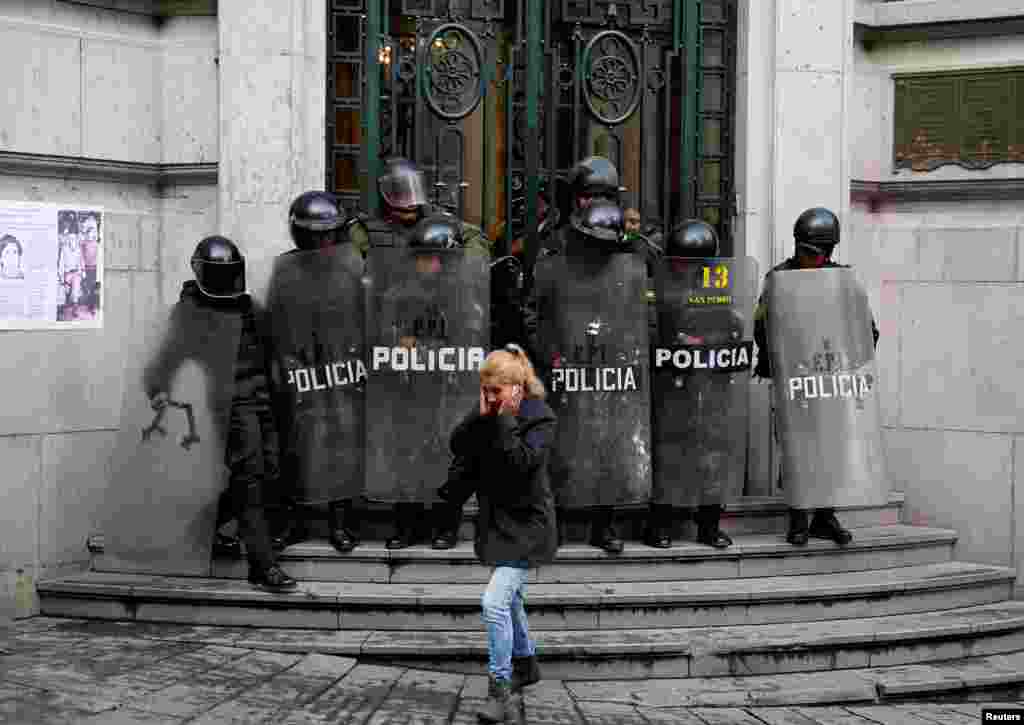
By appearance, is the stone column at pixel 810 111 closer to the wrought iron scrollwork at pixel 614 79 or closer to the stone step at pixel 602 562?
the wrought iron scrollwork at pixel 614 79

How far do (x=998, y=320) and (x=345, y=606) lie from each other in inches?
217

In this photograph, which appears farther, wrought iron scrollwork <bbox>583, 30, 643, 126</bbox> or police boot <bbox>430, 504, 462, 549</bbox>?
wrought iron scrollwork <bbox>583, 30, 643, 126</bbox>

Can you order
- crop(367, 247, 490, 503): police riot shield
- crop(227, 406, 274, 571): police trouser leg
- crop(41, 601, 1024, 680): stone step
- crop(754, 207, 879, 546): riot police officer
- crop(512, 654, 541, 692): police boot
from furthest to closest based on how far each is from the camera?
crop(754, 207, 879, 546): riot police officer → crop(367, 247, 490, 503): police riot shield → crop(227, 406, 274, 571): police trouser leg → crop(41, 601, 1024, 680): stone step → crop(512, 654, 541, 692): police boot

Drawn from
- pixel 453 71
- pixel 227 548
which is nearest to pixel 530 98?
pixel 453 71

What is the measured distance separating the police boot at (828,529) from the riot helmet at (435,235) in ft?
9.99

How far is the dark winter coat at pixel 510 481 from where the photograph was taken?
23.2 ft

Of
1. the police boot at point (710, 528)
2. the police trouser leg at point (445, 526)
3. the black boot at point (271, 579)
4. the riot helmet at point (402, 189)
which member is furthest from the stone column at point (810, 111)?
the black boot at point (271, 579)

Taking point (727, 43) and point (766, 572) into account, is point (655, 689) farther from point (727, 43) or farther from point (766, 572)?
point (727, 43)

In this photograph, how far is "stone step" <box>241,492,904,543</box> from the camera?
948 centimetres

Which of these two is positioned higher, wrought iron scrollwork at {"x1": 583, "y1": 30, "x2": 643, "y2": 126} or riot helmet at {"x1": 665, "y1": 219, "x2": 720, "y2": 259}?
wrought iron scrollwork at {"x1": 583, "y1": 30, "x2": 643, "y2": 126}

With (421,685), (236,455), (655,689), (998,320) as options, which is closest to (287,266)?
(236,455)

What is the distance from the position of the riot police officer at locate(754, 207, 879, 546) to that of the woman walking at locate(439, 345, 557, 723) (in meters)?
2.99

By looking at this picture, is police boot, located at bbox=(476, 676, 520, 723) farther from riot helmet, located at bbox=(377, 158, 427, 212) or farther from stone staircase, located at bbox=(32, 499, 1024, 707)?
riot helmet, located at bbox=(377, 158, 427, 212)

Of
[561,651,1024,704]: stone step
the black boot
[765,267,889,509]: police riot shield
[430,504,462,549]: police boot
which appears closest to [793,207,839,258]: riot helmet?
[765,267,889,509]: police riot shield
